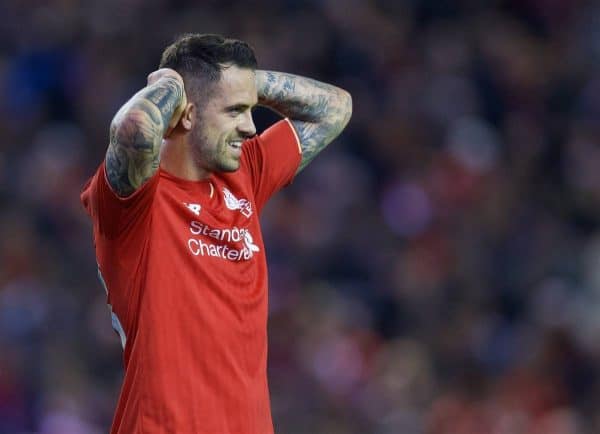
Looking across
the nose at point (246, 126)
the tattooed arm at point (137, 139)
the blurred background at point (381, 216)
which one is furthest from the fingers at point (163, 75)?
the blurred background at point (381, 216)

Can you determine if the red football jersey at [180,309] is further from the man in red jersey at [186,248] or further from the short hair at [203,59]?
the short hair at [203,59]

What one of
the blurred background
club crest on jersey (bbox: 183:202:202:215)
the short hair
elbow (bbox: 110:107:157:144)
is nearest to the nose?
the short hair

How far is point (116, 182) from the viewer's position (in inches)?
144

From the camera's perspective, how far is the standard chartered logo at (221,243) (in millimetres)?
3895

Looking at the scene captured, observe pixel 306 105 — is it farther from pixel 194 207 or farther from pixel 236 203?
pixel 194 207

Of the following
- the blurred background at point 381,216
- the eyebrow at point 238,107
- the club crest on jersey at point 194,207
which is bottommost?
the blurred background at point 381,216

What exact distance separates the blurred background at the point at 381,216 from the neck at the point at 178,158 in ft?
13.5

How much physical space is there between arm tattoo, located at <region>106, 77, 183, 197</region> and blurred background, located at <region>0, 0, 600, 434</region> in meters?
4.39

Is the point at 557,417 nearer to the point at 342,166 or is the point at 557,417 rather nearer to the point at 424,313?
the point at 424,313

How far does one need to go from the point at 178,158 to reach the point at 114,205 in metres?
0.36

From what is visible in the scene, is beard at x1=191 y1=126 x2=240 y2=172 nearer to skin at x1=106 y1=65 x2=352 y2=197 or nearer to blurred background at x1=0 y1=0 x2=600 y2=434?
skin at x1=106 y1=65 x2=352 y2=197

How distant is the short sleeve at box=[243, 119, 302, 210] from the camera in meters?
4.35

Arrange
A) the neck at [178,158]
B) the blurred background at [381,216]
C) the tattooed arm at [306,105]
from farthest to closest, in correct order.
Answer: the blurred background at [381,216], the tattooed arm at [306,105], the neck at [178,158]

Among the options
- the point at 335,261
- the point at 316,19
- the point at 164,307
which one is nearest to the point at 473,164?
the point at 335,261
